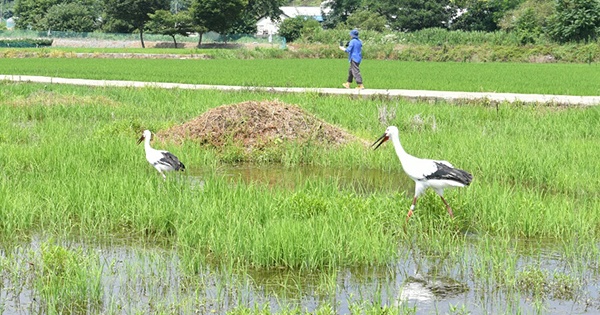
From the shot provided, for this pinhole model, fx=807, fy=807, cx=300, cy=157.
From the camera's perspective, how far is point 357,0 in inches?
3361

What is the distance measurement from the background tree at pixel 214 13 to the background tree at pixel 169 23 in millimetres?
998

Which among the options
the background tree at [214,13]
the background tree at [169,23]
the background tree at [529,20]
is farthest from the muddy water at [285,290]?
the background tree at [169,23]

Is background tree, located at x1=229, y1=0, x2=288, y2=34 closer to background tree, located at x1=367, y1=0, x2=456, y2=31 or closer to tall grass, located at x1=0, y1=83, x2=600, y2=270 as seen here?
background tree, located at x1=367, y1=0, x2=456, y2=31

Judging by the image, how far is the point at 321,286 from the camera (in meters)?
5.23

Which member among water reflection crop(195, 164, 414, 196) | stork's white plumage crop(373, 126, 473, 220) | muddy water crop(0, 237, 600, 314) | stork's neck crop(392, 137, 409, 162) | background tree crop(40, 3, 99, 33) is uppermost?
stork's neck crop(392, 137, 409, 162)

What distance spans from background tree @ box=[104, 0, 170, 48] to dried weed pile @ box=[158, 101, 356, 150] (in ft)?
213

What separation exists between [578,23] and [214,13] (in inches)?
1297

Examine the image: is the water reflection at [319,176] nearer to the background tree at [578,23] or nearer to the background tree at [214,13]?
the background tree at [578,23]

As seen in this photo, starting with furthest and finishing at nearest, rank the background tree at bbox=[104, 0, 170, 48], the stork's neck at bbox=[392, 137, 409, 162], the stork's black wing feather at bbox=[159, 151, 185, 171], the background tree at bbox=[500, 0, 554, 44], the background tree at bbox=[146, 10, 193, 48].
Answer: the background tree at bbox=[104, 0, 170, 48] → the background tree at bbox=[146, 10, 193, 48] → the background tree at bbox=[500, 0, 554, 44] → the stork's black wing feather at bbox=[159, 151, 185, 171] → the stork's neck at bbox=[392, 137, 409, 162]

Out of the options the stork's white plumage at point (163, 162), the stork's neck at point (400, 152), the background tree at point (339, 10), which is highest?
the background tree at point (339, 10)

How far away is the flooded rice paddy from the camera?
4.93m

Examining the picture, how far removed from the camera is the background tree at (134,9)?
74.9 meters

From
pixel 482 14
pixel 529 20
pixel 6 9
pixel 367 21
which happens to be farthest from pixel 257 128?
pixel 6 9

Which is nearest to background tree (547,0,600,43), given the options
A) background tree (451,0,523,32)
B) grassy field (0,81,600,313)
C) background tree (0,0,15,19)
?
background tree (451,0,523,32)
